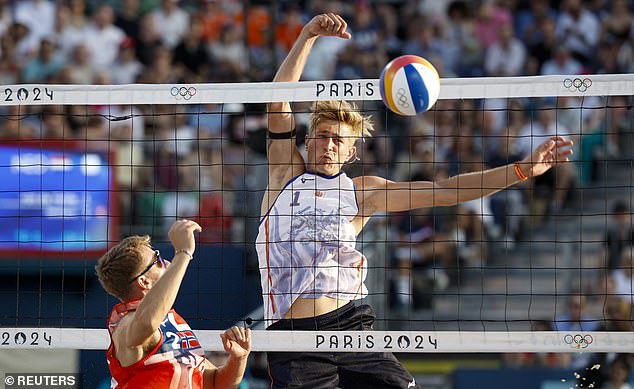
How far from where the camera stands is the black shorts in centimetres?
633

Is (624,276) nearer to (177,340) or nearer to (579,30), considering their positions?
(579,30)

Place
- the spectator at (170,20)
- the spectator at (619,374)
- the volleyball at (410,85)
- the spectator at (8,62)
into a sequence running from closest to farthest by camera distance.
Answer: the volleyball at (410,85) → the spectator at (619,374) → the spectator at (8,62) → the spectator at (170,20)

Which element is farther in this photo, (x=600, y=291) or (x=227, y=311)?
(x=600, y=291)

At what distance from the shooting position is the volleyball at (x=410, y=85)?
6.27 m

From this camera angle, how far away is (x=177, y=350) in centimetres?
538

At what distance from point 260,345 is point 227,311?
12.1ft

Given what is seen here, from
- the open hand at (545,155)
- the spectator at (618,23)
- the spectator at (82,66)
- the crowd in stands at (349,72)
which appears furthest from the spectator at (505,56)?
the open hand at (545,155)

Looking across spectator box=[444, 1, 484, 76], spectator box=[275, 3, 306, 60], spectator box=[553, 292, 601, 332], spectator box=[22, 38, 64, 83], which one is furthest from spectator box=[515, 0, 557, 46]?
spectator box=[22, 38, 64, 83]

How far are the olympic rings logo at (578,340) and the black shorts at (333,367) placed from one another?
957 millimetres

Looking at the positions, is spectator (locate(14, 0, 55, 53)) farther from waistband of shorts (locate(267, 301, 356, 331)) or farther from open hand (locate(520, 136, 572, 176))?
open hand (locate(520, 136, 572, 176))

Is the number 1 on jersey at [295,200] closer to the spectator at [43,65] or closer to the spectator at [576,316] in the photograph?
the spectator at [576,316]

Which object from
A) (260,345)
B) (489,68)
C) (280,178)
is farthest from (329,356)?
(489,68)

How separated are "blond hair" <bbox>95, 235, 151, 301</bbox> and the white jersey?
1308 mm

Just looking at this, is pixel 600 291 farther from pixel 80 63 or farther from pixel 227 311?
pixel 80 63
